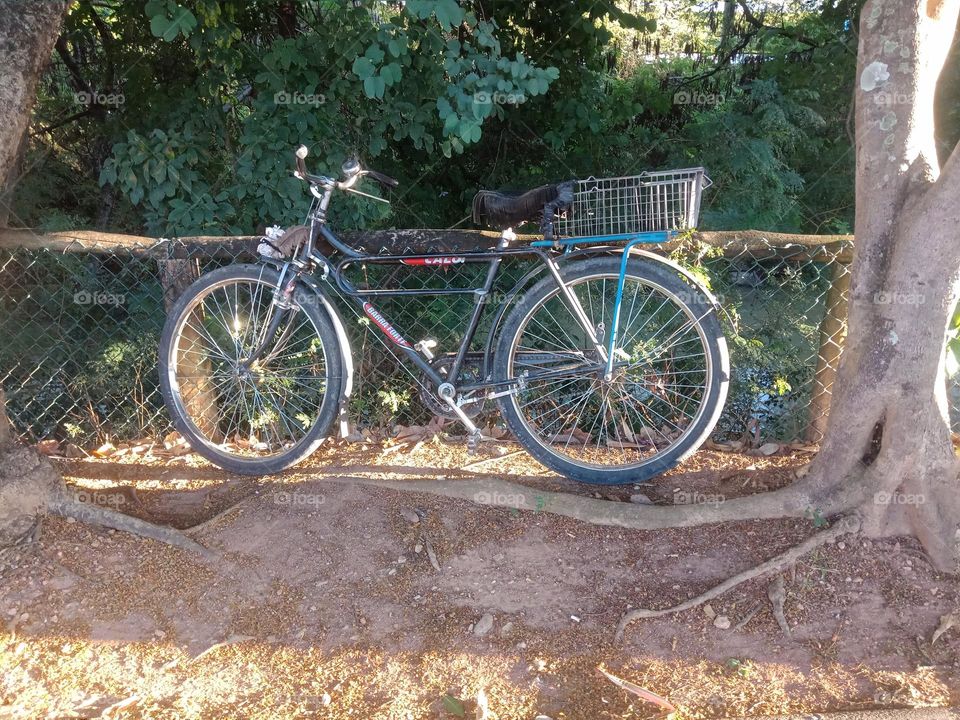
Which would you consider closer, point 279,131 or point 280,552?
point 280,552

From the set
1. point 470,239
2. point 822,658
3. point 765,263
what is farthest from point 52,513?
point 765,263

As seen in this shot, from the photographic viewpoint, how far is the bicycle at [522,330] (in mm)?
3035

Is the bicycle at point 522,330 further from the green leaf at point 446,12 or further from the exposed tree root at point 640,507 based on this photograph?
the green leaf at point 446,12

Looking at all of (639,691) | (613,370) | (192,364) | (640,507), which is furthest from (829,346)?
(192,364)

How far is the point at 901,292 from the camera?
2.69m

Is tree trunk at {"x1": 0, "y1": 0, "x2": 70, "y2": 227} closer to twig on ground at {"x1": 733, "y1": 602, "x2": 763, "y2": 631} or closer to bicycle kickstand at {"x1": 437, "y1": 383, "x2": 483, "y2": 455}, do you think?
bicycle kickstand at {"x1": 437, "y1": 383, "x2": 483, "y2": 455}

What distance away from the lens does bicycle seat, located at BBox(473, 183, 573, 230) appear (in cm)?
298

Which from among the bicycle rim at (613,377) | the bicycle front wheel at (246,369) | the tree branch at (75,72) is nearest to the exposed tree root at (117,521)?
the bicycle front wheel at (246,369)

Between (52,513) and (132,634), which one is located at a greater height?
(52,513)

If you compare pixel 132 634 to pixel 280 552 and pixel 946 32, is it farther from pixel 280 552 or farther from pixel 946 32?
pixel 946 32

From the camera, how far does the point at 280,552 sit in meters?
3.03

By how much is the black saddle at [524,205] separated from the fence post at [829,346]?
145 cm

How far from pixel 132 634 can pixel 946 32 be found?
3777 millimetres

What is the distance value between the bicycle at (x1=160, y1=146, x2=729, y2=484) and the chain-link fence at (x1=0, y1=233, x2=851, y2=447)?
0.74 ft
